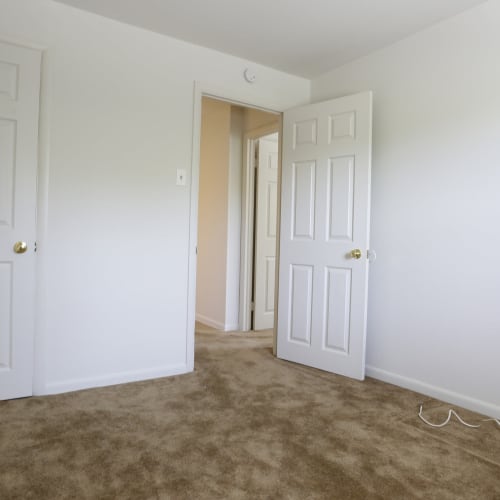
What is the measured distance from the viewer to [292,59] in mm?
3291

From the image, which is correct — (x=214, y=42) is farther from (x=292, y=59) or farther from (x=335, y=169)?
(x=335, y=169)

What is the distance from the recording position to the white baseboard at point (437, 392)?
2430 mm

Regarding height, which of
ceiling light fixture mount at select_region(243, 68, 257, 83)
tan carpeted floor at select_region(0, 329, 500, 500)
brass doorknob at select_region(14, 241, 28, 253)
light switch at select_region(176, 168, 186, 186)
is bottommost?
tan carpeted floor at select_region(0, 329, 500, 500)

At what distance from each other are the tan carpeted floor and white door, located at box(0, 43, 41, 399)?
26cm

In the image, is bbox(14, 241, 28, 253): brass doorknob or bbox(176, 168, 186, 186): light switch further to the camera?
bbox(176, 168, 186, 186): light switch

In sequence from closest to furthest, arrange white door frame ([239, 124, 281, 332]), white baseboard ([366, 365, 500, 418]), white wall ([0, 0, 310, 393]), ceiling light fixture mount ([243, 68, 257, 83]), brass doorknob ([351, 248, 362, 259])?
white baseboard ([366, 365, 500, 418]) → white wall ([0, 0, 310, 393]) → brass doorknob ([351, 248, 362, 259]) → ceiling light fixture mount ([243, 68, 257, 83]) → white door frame ([239, 124, 281, 332])

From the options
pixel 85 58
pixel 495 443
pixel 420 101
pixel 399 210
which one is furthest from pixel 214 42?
pixel 495 443

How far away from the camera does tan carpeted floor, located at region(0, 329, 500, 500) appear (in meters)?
1.67

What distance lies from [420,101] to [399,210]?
28.4 inches

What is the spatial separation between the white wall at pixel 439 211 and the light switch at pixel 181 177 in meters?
1.37

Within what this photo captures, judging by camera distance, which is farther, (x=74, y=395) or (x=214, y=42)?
(x=214, y=42)

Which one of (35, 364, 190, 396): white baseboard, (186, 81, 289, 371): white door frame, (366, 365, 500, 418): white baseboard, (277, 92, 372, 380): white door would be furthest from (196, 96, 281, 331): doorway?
(366, 365, 500, 418): white baseboard

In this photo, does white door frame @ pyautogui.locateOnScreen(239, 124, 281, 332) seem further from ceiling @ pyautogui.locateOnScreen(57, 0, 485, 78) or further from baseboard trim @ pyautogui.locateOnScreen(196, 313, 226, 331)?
ceiling @ pyautogui.locateOnScreen(57, 0, 485, 78)

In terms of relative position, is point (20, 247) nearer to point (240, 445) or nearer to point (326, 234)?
point (240, 445)
